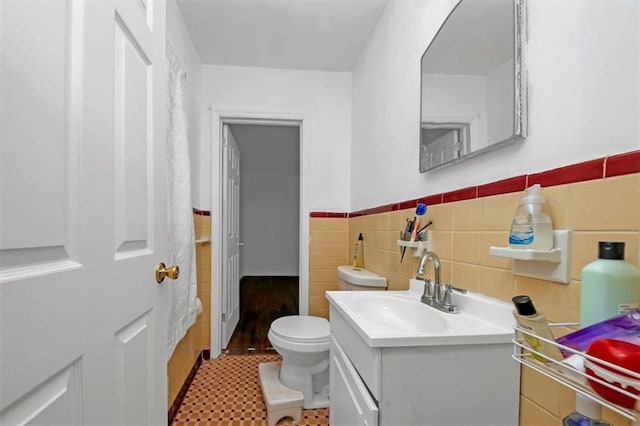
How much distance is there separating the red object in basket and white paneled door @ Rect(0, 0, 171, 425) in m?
0.78

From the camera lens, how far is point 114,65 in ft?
2.34

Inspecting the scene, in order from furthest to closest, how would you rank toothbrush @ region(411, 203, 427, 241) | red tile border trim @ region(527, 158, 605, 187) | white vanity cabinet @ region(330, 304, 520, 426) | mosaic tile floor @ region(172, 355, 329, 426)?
mosaic tile floor @ region(172, 355, 329, 426)
toothbrush @ region(411, 203, 427, 241)
white vanity cabinet @ region(330, 304, 520, 426)
red tile border trim @ region(527, 158, 605, 187)

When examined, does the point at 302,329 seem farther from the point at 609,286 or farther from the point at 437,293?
the point at 609,286

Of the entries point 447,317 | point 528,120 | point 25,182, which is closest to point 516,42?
point 528,120

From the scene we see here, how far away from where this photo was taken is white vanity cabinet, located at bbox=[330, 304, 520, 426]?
2.61 feet

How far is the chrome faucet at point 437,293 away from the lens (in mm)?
1079

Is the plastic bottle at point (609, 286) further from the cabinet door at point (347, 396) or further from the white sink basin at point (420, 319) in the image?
the cabinet door at point (347, 396)

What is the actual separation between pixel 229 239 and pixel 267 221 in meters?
3.12

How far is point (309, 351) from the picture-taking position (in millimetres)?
1772

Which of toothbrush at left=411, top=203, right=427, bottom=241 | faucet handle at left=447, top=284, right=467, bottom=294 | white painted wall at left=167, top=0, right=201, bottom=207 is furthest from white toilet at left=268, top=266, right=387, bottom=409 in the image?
white painted wall at left=167, top=0, right=201, bottom=207

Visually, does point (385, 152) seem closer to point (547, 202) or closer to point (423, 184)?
point (423, 184)

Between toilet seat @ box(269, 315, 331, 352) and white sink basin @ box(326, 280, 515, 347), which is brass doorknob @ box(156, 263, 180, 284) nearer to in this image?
white sink basin @ box(326, 280, 515, 347)

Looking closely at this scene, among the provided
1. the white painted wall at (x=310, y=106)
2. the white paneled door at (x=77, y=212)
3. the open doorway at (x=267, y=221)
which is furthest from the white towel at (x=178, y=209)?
the open doorway at (x=267, y=221)

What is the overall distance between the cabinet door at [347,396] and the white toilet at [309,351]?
20.1 inches
